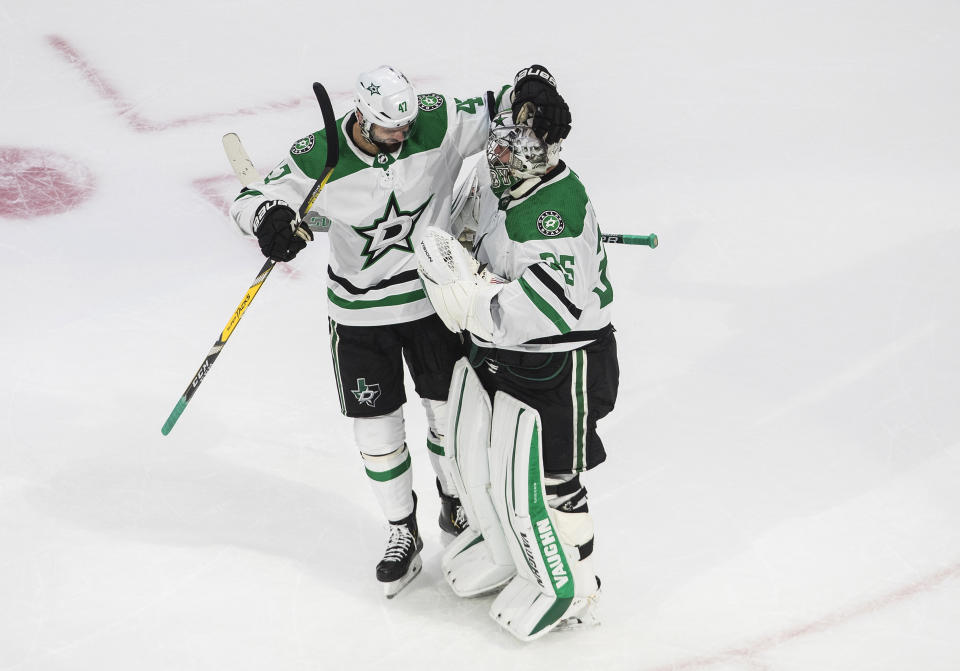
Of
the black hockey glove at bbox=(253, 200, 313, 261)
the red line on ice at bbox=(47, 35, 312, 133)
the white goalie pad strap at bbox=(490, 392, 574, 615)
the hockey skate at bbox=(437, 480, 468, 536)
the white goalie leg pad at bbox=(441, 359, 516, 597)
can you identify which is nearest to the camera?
the black hockey glove at bbox=(253, 200, 313, 261)

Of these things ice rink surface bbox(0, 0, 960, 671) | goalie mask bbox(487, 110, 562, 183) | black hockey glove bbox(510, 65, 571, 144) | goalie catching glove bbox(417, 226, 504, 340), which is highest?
black hockey glove bbox(510, 65, 571, 144)

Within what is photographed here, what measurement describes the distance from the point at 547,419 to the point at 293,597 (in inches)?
34.4

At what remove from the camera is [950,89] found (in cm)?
523

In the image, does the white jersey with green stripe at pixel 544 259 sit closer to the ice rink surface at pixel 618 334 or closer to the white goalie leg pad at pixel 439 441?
the white goalie leg pad at pixel 439 441

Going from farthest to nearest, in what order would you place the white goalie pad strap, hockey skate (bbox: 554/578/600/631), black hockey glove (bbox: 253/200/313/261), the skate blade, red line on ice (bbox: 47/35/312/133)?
red line on ice (bbox: 47/35/312/133)
the skate blade
hockey skate (bbox: 554/578/600/631)
the white goalie pad strap
black hockey glove (bbox: 253/200/313/261)

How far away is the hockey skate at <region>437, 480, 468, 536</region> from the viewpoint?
10.2 feet

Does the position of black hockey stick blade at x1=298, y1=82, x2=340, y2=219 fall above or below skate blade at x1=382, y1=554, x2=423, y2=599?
above

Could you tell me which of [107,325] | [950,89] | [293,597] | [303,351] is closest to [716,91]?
[950,89]

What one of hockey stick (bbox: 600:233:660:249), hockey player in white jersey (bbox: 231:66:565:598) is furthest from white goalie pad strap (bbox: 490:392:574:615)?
hockey stick (bbox: 600:233:660:249)

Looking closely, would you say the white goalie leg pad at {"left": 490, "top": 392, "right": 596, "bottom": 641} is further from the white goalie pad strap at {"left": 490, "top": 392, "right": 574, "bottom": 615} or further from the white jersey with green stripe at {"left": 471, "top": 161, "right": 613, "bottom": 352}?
the white jersey with green stripe at {"left": 471, "top": 161, "right": 613, "bottom": 352}

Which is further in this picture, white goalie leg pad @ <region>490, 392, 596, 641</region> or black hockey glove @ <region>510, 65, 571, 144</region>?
white goalie leg pad @ <region>490, 392, 596, 641</region>

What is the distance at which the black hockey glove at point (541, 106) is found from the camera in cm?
237

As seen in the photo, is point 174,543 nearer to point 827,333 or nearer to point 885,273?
point 827,333

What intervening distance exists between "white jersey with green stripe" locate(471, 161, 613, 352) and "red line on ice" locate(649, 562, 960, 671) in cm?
87
